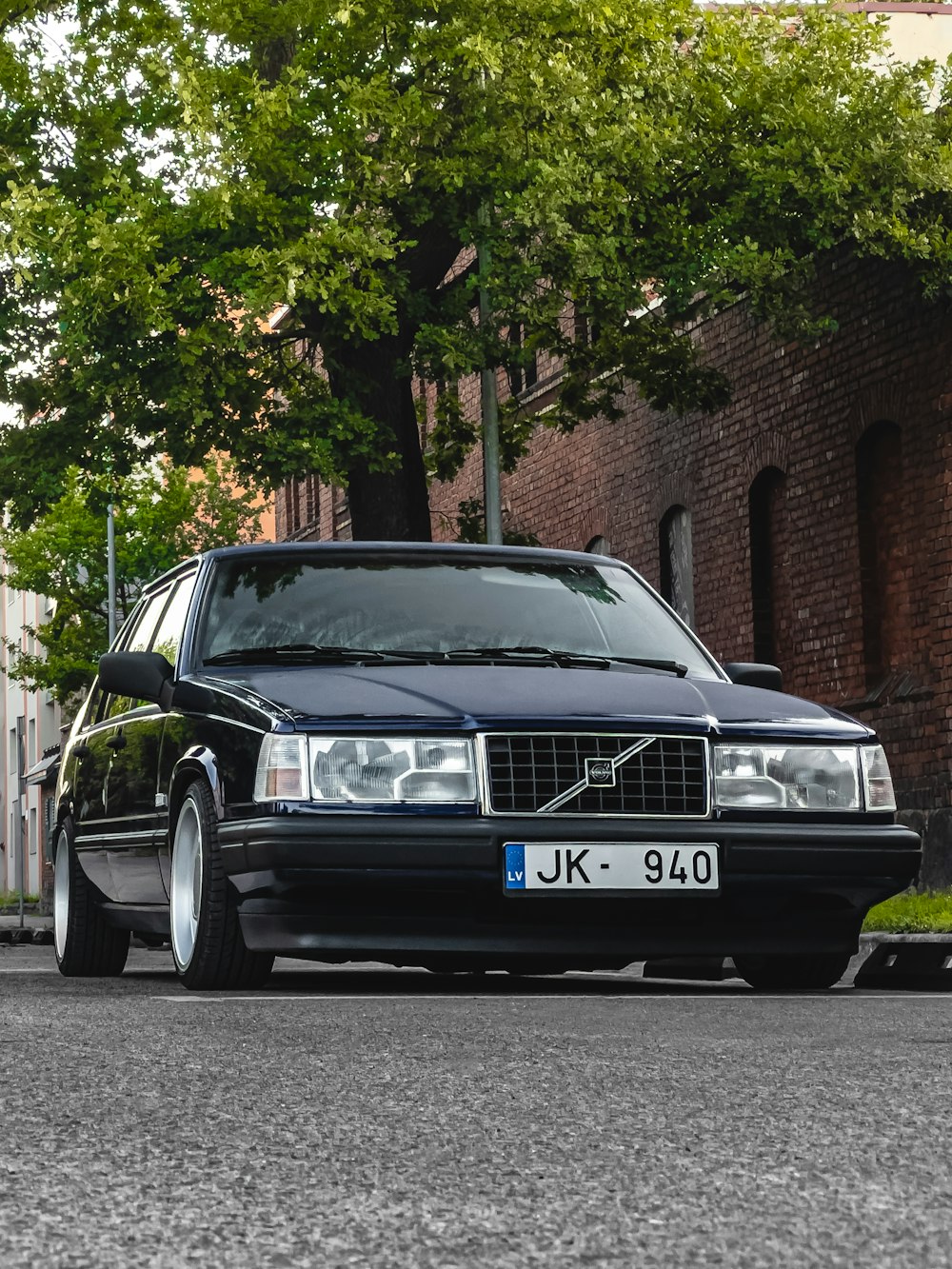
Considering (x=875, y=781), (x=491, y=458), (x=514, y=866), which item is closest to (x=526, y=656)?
(x=514, y=866)

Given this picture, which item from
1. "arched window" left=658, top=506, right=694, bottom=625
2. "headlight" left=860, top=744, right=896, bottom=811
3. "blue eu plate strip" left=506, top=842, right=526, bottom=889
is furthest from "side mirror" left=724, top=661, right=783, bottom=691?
"arched window" left=658, top=506, right=694, bottom=625

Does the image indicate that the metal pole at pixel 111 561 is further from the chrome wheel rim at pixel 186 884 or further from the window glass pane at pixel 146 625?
the chrome wheel rim at pixel 186 884

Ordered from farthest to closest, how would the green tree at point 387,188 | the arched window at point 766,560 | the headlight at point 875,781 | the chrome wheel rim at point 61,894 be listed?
the arched window at point 766,560 < the green tree at point 387,188 < the chrome wheel rim at point 61,894 < the headlight at point 875,781

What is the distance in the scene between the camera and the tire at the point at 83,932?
10.1 meters

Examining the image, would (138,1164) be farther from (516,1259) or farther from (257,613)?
(257,613)

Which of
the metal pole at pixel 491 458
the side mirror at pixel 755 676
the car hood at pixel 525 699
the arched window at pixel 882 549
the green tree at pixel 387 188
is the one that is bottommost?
the car hood at pixel 525 699

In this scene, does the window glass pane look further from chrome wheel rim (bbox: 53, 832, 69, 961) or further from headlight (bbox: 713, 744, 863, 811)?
headlight (bbox: 713, 744, 863, 811)

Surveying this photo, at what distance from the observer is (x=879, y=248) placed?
19.2m

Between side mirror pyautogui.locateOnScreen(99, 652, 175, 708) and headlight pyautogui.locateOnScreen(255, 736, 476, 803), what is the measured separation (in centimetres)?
127

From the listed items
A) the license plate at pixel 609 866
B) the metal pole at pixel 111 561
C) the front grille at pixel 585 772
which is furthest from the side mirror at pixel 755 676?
the metal pole at pixel 111 561

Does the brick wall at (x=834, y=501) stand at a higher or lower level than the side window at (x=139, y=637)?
higher

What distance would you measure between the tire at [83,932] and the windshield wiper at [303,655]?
74.0 inches

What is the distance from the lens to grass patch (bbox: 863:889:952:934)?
1314cm

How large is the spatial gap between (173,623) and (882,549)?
524 inches
